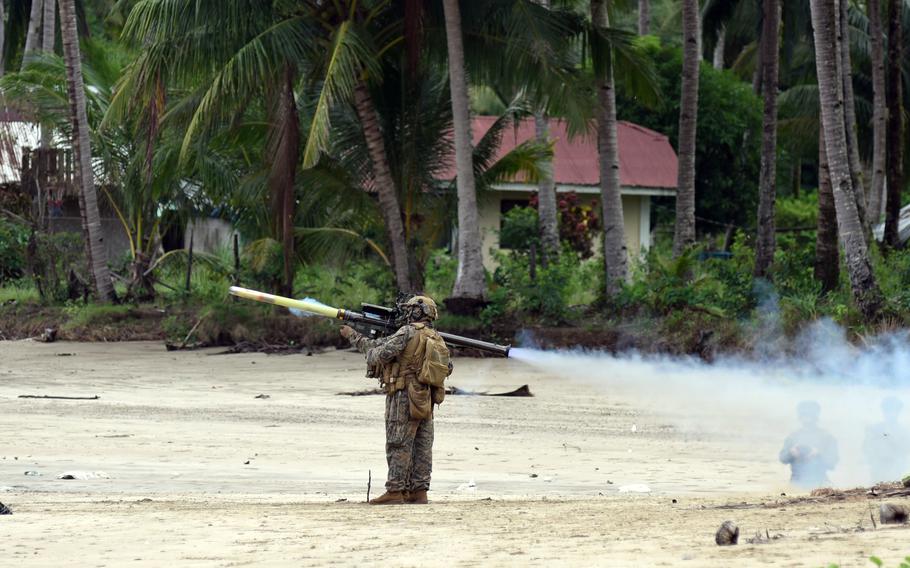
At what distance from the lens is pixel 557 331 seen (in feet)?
63.6

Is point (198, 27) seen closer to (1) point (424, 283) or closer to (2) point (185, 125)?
(2) point (185, 125)

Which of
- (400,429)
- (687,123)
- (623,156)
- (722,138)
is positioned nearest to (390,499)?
(400,429)

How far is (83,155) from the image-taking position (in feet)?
76.1

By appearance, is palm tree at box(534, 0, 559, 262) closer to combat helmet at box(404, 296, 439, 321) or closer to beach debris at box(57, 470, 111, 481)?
beach debris at box(57, 470, 111, 481)

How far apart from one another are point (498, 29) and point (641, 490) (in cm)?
1138

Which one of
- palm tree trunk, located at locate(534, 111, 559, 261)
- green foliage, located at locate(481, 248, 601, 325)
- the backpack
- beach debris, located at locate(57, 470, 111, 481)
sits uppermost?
palm tree trunk, located at locate(534, 111, 559, 261)

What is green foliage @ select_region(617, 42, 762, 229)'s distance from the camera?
3325 centimetres

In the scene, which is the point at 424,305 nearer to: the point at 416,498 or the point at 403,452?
the point at 403,452

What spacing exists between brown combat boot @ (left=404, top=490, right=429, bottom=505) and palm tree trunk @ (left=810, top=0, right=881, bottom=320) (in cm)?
920

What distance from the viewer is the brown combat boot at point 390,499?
9422 mm

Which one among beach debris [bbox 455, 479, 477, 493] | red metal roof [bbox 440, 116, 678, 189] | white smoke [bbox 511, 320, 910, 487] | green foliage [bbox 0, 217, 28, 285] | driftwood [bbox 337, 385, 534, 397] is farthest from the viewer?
red metal roof [bbox 440, 116, 678, 189]

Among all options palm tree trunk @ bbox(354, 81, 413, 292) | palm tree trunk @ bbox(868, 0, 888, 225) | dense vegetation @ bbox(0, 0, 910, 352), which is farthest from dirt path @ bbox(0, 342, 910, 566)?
palm tree trunk @ bbox(868, 0, 888, 225)

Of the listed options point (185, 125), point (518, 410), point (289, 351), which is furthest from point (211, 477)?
point (185, 125)

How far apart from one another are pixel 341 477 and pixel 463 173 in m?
9.26
